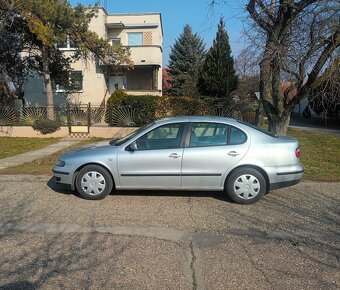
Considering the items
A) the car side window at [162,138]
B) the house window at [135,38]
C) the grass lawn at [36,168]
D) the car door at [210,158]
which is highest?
the house window at [135,38]

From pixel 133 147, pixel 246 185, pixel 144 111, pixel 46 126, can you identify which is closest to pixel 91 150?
pixel 133 147

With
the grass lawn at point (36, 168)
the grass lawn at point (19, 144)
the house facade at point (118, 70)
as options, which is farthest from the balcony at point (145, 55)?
the grass lawn at point (36, 168)

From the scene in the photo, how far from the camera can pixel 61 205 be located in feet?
21.5

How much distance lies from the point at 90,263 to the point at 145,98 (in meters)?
16.6

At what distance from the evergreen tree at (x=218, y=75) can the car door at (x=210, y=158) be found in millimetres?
17918

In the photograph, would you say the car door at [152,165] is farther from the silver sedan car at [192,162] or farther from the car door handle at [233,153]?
the car door handle at [233,153]

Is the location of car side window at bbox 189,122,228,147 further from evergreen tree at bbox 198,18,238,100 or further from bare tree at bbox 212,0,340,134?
evergreen tree at bbox 198,18,238,100

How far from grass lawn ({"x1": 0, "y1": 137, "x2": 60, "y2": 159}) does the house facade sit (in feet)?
28.0

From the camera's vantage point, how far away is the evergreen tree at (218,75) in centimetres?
2473

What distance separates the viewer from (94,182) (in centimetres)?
677

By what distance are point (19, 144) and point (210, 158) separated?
37.5ft

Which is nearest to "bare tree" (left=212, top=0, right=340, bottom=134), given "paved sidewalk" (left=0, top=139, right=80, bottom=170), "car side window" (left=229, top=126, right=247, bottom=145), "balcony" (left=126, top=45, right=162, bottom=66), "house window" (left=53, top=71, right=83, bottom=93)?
"car side window" (left=229, top=126, right=247, bottom=145)

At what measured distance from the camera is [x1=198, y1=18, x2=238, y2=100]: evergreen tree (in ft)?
81.1

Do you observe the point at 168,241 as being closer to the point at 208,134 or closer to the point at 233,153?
the point at 233,153
